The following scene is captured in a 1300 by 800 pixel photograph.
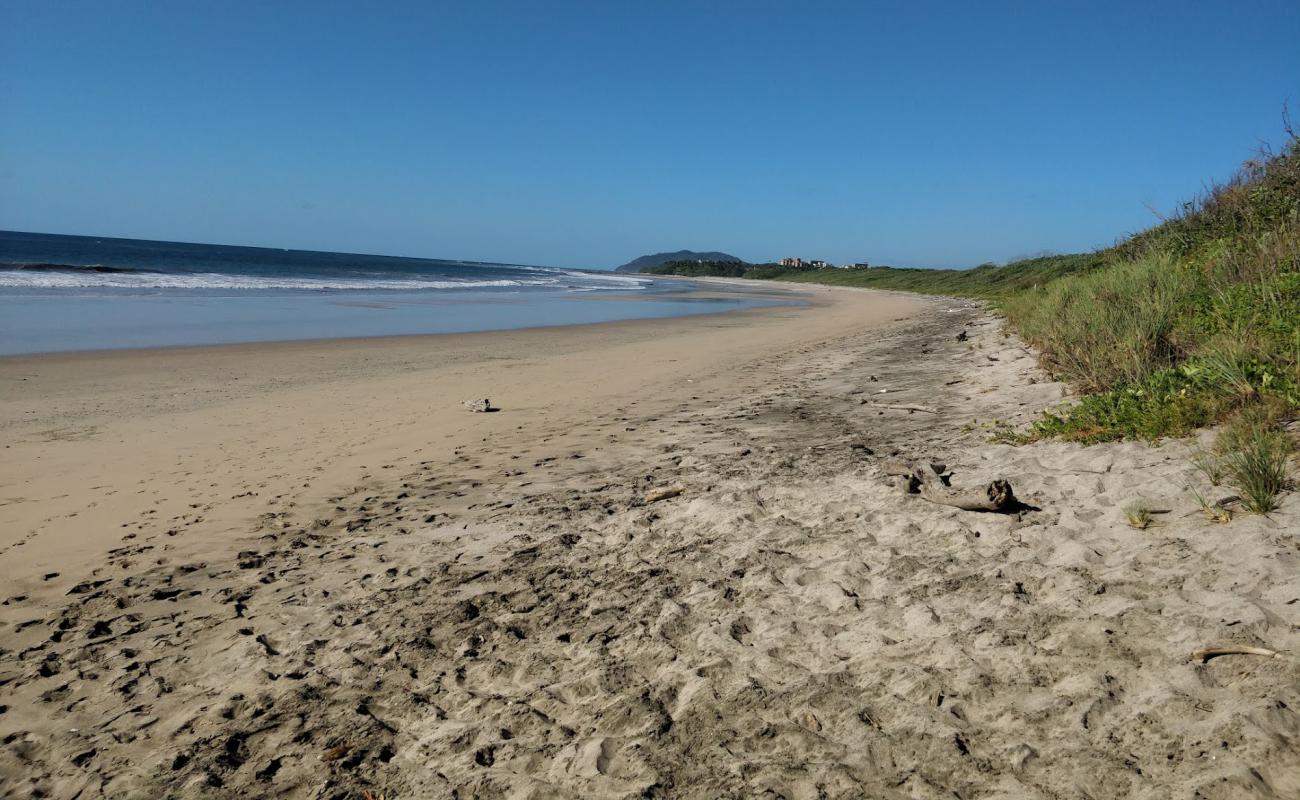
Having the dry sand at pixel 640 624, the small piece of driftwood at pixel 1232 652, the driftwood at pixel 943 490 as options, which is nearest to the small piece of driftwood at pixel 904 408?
the dry sand at pixel 640 624

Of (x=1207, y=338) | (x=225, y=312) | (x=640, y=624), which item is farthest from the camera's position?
(x=225, y=312)

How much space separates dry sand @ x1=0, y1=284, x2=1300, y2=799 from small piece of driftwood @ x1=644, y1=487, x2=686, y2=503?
0.11 metres

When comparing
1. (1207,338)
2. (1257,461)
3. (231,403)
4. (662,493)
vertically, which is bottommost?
(231,403)

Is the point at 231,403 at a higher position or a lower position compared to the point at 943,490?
lower

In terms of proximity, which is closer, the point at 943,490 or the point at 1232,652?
the point at 1232,652

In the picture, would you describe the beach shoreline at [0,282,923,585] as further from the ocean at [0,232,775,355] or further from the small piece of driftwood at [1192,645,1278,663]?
the small piece of driftwood at [1192,645,1278,663]

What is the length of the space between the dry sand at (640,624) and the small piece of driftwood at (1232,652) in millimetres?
47

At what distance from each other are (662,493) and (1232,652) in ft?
10.6

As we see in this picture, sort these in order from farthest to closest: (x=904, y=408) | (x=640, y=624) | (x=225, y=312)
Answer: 1. (x=225, y=312)
2. (x=904, y=408)
3. (x=640, y=624)

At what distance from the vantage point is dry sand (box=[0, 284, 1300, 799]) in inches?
99.8

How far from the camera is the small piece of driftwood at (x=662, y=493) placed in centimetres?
516

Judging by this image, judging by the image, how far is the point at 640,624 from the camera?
351cm

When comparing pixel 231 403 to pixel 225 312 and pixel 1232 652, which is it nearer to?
pixel 1232 652

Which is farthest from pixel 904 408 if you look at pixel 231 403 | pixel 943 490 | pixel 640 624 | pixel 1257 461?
pixel 231 403
